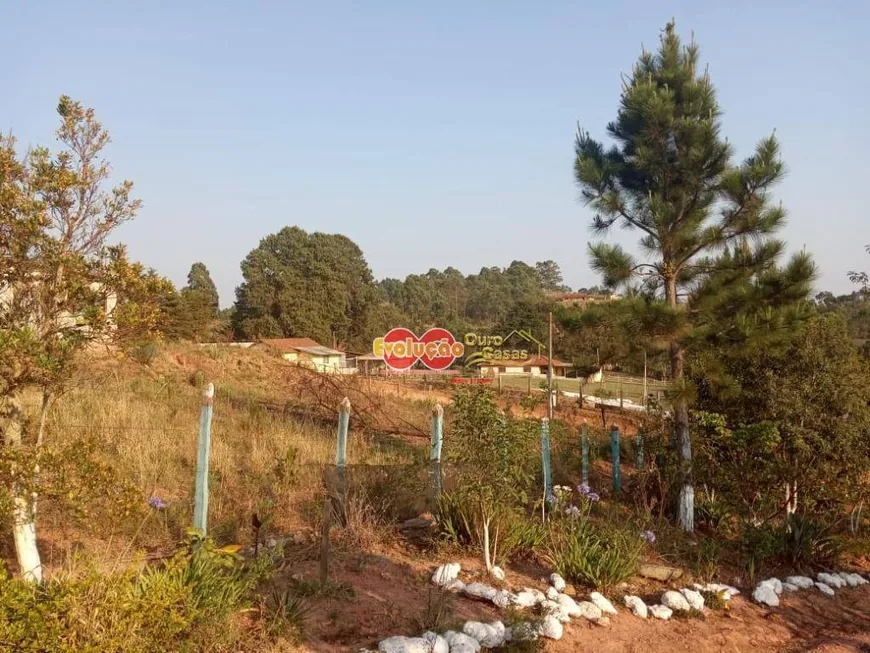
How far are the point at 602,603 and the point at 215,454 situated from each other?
466 cm

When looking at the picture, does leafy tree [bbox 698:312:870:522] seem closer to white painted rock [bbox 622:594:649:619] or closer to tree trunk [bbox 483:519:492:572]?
white painted rock [bbox 622:594:649:619]

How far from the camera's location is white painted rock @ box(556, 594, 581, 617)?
17.4 ft

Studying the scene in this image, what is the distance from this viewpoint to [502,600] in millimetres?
5195

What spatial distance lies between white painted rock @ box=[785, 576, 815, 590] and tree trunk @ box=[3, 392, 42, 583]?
268 inches

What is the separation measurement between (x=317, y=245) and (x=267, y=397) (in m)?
35.0

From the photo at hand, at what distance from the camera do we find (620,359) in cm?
934

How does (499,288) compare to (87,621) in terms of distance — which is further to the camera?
(499,288)

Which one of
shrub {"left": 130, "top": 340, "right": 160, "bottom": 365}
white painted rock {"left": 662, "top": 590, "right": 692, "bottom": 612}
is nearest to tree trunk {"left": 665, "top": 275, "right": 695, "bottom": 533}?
white painted rock {"left": 662, "top": 590, "right": 692, "bottom": 612}

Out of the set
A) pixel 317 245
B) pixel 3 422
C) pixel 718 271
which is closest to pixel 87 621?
pixel 3 422

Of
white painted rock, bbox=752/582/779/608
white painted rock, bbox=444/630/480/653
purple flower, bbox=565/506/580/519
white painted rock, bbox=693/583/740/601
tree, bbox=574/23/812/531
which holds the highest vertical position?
tree, bbox=574/23/812/531

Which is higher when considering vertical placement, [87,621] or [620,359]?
[620,359]

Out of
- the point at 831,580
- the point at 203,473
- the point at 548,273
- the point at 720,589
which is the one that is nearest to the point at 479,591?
the point at 203,473

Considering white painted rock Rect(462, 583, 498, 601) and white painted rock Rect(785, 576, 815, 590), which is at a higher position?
white painted rock Rect(462, 583, 498, 601)

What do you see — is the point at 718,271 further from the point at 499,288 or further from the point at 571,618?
the point at 499,288
